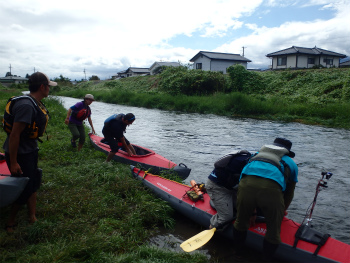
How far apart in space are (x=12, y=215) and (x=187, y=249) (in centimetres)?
237

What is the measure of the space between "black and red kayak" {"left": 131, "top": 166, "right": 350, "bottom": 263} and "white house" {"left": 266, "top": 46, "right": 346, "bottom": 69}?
3404 cm

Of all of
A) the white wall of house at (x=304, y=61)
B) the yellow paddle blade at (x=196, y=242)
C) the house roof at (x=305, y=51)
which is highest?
the house roof at (x=305, y=51)

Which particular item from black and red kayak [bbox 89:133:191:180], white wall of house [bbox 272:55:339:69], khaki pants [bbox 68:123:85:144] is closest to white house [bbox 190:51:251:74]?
white wall of house [bbox 272:55:339:69]

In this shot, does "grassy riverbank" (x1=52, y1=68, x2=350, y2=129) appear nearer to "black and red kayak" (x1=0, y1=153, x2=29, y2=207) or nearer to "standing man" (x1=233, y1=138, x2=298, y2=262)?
"standing man" (x1=233, y1=138, x2=298, y2=262)

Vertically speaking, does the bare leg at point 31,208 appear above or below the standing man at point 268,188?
below

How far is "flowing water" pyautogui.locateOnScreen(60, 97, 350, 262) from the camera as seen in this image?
6.00 m

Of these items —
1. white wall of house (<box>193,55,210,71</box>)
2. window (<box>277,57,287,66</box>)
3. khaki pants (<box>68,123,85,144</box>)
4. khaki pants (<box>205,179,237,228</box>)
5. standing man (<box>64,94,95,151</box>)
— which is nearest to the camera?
khaki pants (<box>205,179,237,228</box>)

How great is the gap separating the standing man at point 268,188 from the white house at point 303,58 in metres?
34.6

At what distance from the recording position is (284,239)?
3963mm

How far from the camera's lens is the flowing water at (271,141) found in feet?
19.7

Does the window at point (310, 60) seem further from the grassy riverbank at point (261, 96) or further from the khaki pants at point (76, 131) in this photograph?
the khaki pants at point (76, 131)

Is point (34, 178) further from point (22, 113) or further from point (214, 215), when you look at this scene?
point (214, 215)

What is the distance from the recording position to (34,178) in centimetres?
379

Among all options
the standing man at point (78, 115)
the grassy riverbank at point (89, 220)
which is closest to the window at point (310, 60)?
the standing man at point (78, 115)
